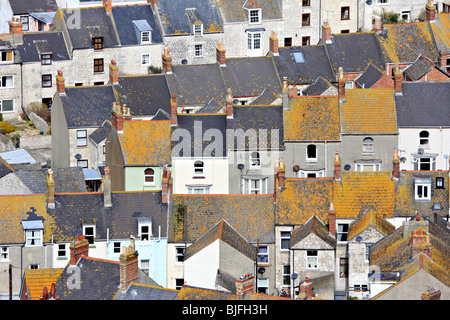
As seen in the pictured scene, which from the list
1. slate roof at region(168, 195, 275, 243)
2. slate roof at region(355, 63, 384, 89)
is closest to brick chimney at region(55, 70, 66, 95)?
slate roof at region(168, 195, 275, 243)

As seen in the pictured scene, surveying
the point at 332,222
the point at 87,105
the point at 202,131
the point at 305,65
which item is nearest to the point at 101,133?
the point at 87,105

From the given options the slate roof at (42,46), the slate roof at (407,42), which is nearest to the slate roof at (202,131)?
the slate roof at (42,46)

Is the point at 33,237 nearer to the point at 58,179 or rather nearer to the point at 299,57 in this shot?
the point at 58,179

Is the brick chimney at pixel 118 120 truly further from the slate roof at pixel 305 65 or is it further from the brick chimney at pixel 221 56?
the slate roof at pixel 305 65

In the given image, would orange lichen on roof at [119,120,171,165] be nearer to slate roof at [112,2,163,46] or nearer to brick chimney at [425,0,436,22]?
slate roof at [112,2,163,46]

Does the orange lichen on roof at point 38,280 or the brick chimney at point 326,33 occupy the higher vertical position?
the brick chimney at point 326,33

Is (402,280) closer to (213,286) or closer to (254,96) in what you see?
(213,286)
